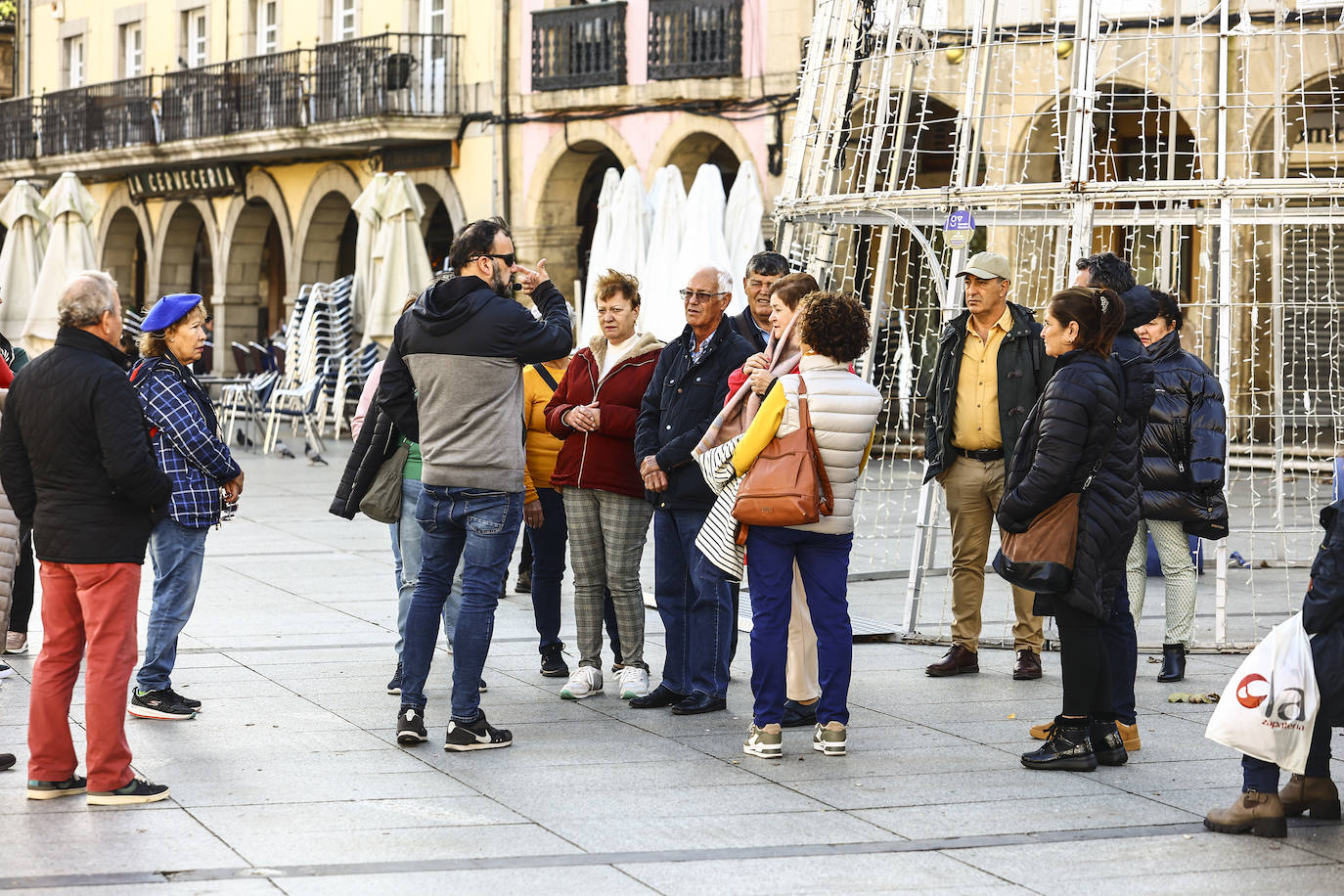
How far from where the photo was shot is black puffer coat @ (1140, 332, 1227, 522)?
788 cm

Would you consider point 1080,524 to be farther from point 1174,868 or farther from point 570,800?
point 570,800

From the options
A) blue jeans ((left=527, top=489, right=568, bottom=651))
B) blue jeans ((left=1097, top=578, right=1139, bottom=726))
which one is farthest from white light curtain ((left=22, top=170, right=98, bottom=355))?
blue jeans ((left=1097, top=578, right=1139, bottom=726))

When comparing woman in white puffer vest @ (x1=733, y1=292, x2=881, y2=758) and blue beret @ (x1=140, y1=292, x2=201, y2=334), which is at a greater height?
blue beret @ (x1=140, y1=292, x2=201, y2=334)

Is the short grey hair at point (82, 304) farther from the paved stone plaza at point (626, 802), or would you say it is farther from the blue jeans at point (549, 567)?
the blue jeans at point (549, 567)

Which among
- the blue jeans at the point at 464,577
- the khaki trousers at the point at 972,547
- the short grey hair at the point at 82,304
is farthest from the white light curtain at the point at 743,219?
the short grey hair at the point at 82,304

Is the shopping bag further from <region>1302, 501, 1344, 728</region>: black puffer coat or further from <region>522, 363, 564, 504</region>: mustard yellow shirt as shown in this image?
<region>522, 363, 564, 504</region>: mustard yellow shirt

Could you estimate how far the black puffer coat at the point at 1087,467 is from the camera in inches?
250

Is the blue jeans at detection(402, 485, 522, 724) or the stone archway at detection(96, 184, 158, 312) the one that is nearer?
the blue jeans at detection(402, 485, 522, 724)

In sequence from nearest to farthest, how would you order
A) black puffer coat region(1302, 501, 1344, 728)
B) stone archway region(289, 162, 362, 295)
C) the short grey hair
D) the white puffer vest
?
black puffer coat region(1302, 501, 1344, 728) < the short grey hair < the white puffer vest < stone archway region(289, 162, 362, 295)

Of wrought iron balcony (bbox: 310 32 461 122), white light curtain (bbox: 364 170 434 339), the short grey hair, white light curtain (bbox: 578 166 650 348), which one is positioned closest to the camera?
the short grey hair

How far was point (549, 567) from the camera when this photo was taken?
8.13 meters

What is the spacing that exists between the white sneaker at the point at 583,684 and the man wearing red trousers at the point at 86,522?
Result: 2.03m

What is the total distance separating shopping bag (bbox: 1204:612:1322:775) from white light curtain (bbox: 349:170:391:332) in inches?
704

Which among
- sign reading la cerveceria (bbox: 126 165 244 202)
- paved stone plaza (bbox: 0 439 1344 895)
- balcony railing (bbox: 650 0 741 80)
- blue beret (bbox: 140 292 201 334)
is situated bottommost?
paved stone plaza (bbox: 0 439 1344 895)
